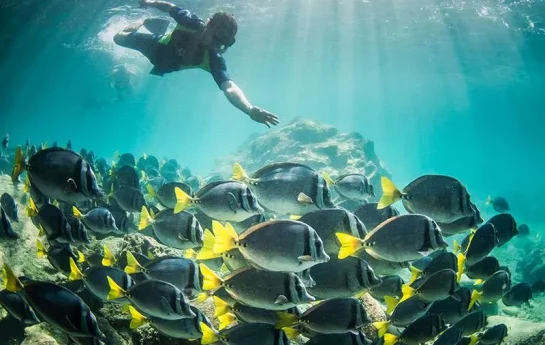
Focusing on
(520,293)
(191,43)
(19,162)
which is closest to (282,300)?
(19,162)

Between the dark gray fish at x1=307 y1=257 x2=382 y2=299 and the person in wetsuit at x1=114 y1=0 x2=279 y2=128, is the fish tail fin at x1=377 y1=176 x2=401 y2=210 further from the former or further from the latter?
the person in wetsuit at x1=114 y1=0 x2=279 y2=128

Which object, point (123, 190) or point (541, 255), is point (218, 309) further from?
point (541, 255)

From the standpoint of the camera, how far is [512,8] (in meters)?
26.1

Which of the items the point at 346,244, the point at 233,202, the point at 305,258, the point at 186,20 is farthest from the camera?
the point at 186,20

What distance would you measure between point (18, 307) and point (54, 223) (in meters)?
0.76

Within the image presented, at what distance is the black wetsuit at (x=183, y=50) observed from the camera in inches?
292

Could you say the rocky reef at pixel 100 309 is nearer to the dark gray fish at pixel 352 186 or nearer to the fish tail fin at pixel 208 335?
the fish tail fin at pixel 208 335

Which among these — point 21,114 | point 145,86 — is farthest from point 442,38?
point 21,114

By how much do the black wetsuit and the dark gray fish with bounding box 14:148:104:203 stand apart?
4.85 meters

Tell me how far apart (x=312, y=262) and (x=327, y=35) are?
3560cm

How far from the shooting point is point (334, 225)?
9.50ft

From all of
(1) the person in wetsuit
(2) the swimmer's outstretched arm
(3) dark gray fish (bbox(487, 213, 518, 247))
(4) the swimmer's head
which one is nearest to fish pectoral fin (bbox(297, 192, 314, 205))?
(2) the swimmer's outstretched arm

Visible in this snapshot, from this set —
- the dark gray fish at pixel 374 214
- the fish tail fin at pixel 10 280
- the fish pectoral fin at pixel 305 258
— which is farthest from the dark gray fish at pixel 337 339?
the fish tail fin at pixel 10 280

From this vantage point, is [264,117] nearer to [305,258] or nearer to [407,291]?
[407,291]
